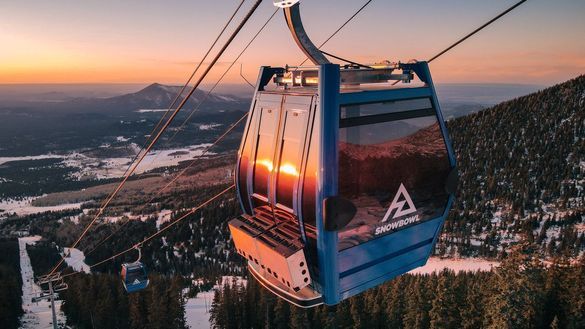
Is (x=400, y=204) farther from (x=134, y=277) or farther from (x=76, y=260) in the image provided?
(x=76, y=260)

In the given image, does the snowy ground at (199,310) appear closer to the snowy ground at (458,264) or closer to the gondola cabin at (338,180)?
the snowy ground at (458,264)

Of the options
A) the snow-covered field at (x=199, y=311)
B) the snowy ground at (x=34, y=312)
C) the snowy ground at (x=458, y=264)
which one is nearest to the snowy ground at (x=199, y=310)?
the snow-covered field at (x=199, y=311)

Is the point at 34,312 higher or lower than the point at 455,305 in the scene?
lower

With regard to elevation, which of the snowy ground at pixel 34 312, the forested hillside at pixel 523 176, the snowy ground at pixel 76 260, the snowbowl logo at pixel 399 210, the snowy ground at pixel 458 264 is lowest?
the snowy ground at pixel 76 260

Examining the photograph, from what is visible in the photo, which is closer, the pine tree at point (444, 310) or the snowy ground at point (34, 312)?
the pine tree at point (444, 310)

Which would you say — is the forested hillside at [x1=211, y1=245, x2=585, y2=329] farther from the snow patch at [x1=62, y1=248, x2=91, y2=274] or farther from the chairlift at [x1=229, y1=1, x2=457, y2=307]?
the snow patch at [x1=62, y1=248, x2=91, y2=274]

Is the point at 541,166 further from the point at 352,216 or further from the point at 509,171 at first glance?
the point at 352,216

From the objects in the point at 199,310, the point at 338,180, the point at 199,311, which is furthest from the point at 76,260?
the point at 338,180
